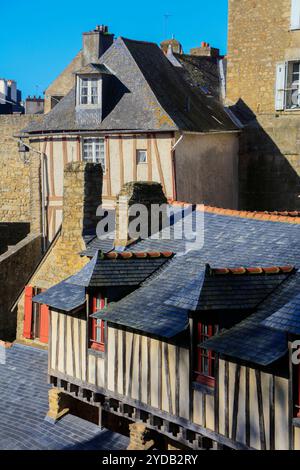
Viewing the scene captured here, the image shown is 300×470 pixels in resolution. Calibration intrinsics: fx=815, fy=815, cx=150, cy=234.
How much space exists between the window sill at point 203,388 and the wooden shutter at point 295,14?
1001 centimetres

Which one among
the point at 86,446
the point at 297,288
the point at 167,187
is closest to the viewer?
the point at 297,288

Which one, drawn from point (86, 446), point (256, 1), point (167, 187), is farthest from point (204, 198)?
point (86, 446)

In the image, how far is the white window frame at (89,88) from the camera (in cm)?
1695

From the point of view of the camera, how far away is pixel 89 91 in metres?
17.1

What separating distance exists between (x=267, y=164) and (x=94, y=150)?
3778 mm

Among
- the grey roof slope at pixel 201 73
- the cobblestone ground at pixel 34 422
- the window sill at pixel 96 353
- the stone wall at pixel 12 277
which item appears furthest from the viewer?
the grey roof slope at pixel 201 73

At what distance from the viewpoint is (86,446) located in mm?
10148

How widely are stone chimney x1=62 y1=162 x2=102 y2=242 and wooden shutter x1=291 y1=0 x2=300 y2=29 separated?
5818mm

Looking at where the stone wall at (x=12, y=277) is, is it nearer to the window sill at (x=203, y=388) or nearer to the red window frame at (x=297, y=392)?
the window sill at (x=203, y=388)

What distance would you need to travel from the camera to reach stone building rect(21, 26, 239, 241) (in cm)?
1620

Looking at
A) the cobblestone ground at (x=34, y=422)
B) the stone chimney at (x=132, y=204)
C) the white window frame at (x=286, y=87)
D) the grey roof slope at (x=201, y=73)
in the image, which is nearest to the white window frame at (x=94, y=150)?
the grey roof slope at (x=201, y=73)

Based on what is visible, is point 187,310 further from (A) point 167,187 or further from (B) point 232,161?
(B) point 232,161

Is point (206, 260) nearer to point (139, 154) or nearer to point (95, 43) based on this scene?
point (139, 154)
